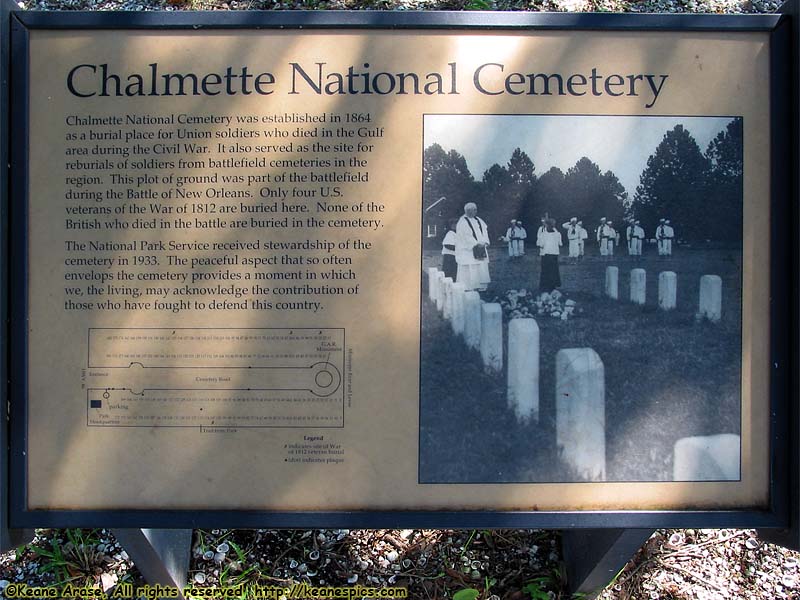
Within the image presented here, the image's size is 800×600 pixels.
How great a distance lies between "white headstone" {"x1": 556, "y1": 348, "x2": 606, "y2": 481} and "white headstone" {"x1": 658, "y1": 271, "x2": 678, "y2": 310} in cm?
23

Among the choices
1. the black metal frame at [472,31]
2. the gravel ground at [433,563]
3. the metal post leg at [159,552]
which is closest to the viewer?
the black metal frame at [472,31]

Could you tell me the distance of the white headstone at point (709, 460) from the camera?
1564mm

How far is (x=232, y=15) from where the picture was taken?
157 centimetres

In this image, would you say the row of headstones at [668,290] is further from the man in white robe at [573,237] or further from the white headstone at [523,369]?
the white headstone at [523,369]

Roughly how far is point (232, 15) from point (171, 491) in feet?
4.18

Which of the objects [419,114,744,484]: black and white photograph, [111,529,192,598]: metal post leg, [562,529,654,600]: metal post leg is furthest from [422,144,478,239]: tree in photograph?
[111,529,192,598]: metal post leg

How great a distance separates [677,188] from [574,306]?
1.38 feet

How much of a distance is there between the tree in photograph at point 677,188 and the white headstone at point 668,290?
112 mm

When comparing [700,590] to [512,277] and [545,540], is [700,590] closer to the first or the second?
[545,540]

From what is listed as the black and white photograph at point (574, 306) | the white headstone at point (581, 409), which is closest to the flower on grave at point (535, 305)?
the black and white photograph at point (574, 306)

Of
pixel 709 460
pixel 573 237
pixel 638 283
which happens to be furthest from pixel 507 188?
pixel 709 460

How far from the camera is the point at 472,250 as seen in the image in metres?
1.55

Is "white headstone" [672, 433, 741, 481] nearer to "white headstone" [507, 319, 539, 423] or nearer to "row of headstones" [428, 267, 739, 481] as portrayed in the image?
"row of headstones" [428, 267, 739, 481]

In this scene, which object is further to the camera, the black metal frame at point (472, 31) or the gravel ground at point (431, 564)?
the gravel ground at point (431, 564)
